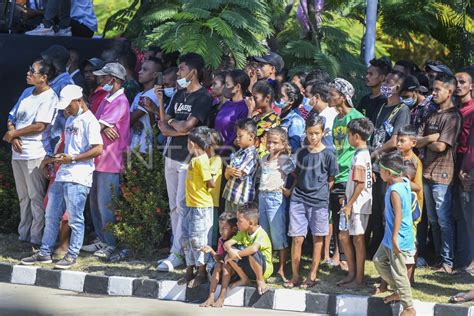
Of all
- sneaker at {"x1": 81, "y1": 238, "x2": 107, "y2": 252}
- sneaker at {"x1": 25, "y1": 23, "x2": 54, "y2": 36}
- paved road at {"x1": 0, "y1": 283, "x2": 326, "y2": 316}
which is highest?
sneaker at {"x1": 25, "y1": 23, "x2": 54, "y2": 36}

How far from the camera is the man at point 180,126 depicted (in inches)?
408

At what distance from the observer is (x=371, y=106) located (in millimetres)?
10875

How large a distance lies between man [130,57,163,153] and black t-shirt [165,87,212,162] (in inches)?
21.3

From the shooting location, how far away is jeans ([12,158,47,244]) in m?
11.3

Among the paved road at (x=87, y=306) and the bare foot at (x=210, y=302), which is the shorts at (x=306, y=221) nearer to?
the paved road at (x=87, y=306)

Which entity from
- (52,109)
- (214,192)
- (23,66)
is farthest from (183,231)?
(23,66)

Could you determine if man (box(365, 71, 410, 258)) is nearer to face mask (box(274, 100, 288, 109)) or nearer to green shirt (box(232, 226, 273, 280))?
face mask (box(274, 100, 288, 109))

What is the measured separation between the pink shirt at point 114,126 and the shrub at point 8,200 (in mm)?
1587

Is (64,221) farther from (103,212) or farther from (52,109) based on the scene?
(52,109)

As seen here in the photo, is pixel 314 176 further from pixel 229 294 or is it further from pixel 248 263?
pixel 229 294

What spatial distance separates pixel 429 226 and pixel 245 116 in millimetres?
2329

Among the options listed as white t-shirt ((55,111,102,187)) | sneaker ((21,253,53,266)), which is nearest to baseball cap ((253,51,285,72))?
white t-shirt ((55,111,102,187))

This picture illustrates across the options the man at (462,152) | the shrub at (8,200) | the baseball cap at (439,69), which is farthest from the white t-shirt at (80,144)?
the man at (462,152)

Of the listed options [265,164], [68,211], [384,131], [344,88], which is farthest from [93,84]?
[384,131]
